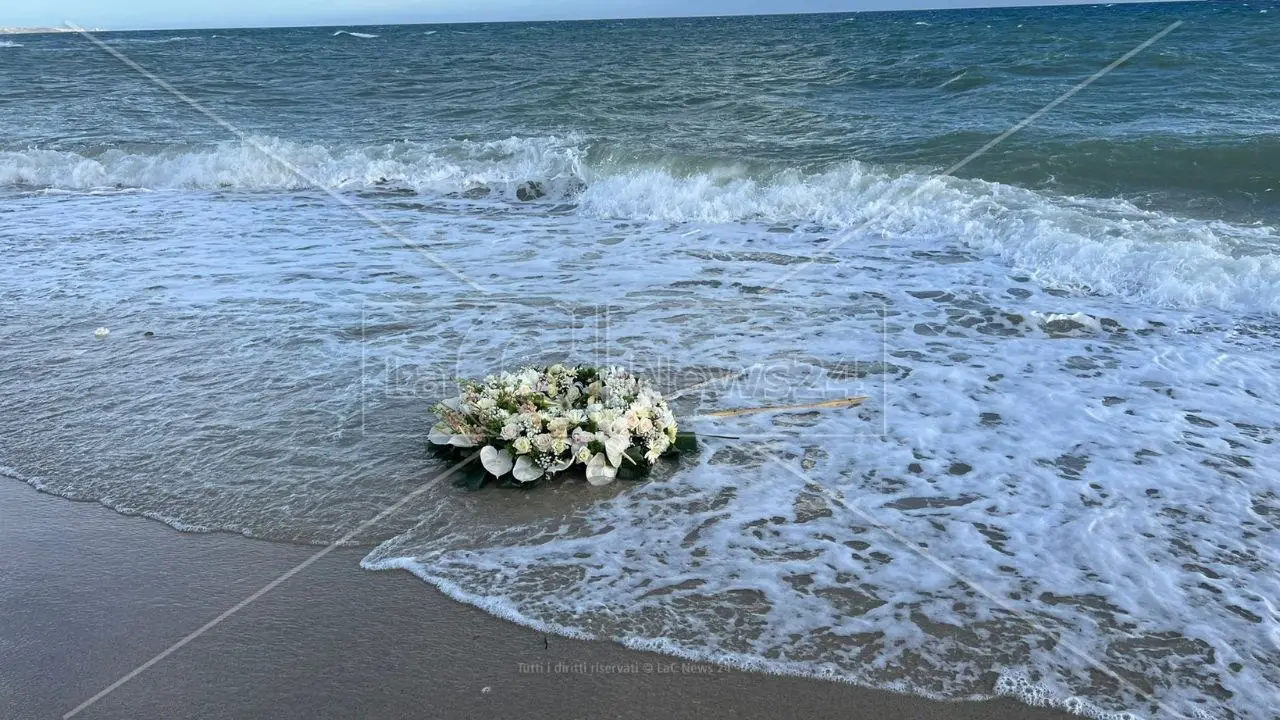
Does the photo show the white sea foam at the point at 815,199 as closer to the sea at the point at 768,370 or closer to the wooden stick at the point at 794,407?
the sea at the point at 768,370

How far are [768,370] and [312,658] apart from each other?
11.8ft

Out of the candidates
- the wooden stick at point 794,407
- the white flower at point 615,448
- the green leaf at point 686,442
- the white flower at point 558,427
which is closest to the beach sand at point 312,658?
the white flower at point 558,427

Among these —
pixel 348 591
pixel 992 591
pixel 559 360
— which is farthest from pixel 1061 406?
pixel 348 591

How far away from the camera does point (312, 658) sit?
3264 mm

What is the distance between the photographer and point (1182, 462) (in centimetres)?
466

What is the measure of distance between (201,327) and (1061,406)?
20.0ft

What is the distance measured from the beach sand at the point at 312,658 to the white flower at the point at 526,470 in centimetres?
80

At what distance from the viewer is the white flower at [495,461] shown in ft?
14.6

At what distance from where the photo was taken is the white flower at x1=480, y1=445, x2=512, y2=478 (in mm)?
4438

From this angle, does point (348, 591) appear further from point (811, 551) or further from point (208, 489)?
point (811, 551)

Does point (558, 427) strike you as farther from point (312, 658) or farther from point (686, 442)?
point (312, 658)

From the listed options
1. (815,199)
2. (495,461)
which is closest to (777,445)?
(495,461)

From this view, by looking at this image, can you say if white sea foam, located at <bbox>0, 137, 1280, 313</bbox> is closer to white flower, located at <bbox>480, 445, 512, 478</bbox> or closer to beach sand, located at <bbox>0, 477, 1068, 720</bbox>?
white flower, located at <bbox>480, 445, 512, 478</bbox>

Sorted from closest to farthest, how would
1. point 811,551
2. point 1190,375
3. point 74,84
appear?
point 811,551, point 1190,375, point 74,84
